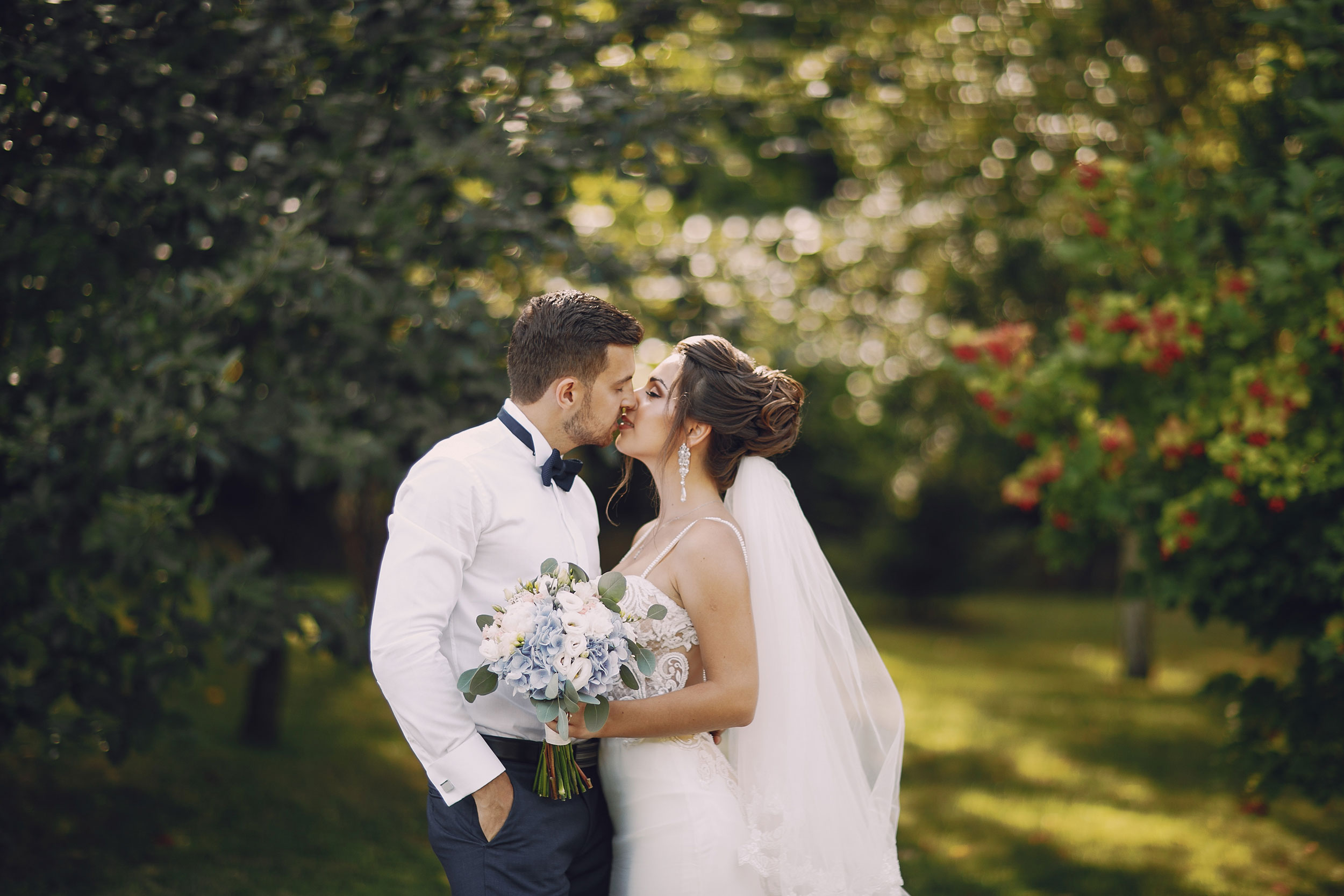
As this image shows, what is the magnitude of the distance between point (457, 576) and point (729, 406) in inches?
38.2

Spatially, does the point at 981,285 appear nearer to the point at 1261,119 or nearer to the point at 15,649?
the point at 1261,119

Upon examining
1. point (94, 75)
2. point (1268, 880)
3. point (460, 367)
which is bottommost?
point (1268, 880)

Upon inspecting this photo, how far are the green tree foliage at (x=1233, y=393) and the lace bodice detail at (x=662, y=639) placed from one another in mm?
2940

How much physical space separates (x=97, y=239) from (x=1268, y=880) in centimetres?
671

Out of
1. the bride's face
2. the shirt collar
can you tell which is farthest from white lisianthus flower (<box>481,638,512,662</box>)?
the bride's face

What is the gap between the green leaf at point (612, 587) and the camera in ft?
7.55

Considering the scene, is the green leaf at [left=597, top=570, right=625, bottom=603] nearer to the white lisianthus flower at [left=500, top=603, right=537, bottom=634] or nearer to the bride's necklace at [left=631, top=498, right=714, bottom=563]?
the white lisianthus flower at [left=500, top=603, right=537, bottom=634]

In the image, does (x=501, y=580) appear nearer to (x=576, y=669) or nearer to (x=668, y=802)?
(x=576, y=669)

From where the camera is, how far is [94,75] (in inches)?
160

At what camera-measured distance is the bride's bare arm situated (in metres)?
2.47

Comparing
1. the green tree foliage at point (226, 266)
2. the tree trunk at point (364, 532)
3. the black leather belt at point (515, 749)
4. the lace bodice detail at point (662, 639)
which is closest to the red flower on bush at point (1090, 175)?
the green tree foliage at point (226, 266)

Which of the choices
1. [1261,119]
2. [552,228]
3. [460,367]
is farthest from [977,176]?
[460,367]

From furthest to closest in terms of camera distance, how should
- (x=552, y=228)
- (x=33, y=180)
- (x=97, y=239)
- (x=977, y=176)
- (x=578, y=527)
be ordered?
(x=977, y=176) < (x=552, y=228) < (x=97, y=239) < (x=33, y=180) < (x=578, y=527)

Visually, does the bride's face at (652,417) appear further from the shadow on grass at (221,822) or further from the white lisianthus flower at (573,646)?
the shadow on grass at (221,822)
